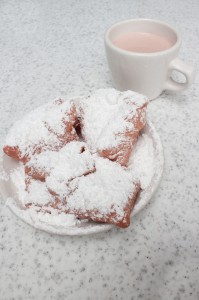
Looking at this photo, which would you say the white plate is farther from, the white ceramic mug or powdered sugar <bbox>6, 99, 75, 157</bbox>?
the white ceramic mug

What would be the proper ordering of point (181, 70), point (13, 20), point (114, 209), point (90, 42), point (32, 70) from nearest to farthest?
point (114, 209) → point (181, 70) → point (32, 70) → point (90, 42) → point (13, 20)

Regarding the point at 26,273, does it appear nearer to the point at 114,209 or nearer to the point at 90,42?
the point at 114,209

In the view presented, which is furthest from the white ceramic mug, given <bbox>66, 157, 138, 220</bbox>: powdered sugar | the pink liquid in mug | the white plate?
<bbox>66, 157, 138, 220</bbox>: powdered sugar

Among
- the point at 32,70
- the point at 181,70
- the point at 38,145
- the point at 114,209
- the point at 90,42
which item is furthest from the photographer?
the point at 90,42

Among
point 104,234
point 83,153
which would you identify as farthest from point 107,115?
point 104,234

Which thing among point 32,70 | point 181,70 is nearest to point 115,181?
point 181,70

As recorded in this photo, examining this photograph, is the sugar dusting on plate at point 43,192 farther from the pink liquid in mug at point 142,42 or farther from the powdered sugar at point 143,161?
the pink liquid in mug at point 142,42
